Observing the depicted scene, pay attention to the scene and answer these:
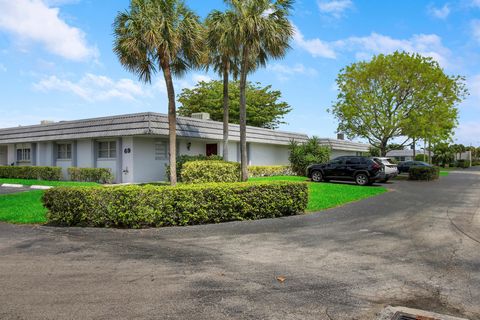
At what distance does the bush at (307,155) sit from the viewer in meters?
27.9

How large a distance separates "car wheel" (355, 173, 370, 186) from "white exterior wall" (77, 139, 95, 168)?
16228mm

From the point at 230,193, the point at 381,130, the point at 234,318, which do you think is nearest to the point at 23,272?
the point at 234,318

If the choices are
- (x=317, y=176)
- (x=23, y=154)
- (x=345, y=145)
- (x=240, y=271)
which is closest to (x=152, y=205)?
(x=240, y=271)

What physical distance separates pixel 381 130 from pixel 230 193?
21.7 m

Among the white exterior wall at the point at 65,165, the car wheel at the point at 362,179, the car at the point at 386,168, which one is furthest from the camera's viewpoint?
the white exterior wall at the point at 65,165

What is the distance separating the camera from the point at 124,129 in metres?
19.8

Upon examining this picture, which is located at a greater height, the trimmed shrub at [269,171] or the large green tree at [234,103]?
the large green tree at [234,103]

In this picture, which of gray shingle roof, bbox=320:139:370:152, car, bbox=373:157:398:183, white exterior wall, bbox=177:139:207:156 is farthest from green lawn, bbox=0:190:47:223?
gray shingle roof, bbox=320:139:370:152

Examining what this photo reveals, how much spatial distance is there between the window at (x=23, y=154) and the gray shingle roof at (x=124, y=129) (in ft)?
3.70

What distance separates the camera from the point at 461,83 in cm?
2806

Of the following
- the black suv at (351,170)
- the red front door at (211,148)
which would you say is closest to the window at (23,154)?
the red front door at (211,148)

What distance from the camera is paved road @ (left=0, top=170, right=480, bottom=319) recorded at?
156 inches

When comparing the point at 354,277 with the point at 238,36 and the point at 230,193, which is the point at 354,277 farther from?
the point at 238,36

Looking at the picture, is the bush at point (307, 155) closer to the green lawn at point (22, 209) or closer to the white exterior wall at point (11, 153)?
the green lawn at point (22, 209)
